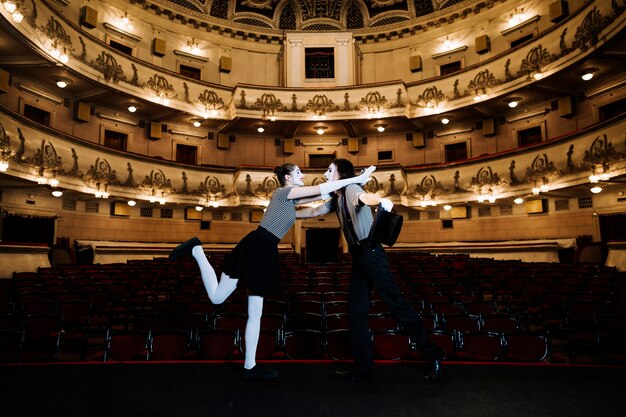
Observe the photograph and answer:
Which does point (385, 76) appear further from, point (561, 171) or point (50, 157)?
point (50, 157)

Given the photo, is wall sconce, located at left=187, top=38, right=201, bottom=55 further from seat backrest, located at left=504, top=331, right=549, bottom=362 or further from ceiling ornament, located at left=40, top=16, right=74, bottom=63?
seat backrest, located at left=504, top=331, right=549, bottom=362

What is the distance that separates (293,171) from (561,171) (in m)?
13.8

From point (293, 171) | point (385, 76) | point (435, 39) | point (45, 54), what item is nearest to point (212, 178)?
point (45, 54)

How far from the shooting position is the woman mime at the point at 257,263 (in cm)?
250

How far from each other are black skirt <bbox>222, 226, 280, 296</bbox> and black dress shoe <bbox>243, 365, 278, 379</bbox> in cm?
49

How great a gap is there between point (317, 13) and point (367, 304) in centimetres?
2383

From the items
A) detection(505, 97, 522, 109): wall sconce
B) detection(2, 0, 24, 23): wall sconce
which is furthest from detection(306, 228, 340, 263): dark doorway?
detection(2, 0, 24, 23): wall sconce

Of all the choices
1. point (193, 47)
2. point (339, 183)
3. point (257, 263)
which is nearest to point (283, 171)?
point (339, 183)

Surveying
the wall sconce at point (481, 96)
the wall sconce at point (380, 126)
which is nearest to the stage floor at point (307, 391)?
the wall sconce at point (481, 96)

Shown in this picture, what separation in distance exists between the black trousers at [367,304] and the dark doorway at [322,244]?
17459 millimetres

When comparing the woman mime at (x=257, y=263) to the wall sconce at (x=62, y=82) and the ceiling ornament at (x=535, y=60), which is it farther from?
the ceiling ornament at (x=535, y=60)

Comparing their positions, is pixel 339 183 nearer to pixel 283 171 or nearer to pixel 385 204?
pixel 385 204

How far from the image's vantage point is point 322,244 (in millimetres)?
20391

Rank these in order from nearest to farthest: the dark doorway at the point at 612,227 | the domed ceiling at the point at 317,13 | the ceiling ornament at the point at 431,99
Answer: the dark doorway at the point at 612,227
the ceiling ornament at the point at 431,99
the domed ceiling at the point at 317,13
